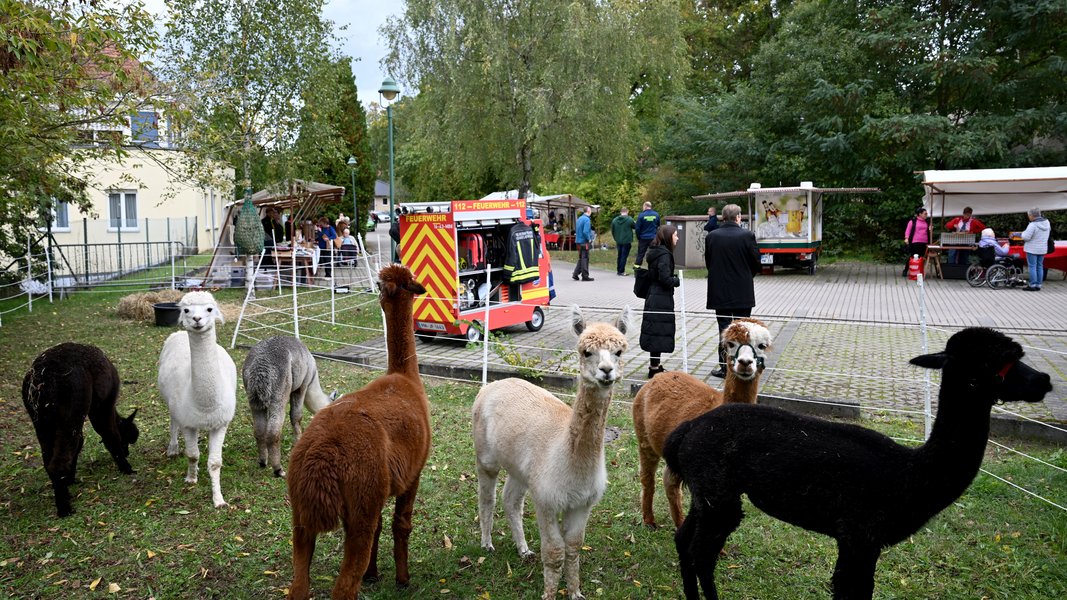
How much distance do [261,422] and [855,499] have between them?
171 inches

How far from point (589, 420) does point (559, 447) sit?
27 cm

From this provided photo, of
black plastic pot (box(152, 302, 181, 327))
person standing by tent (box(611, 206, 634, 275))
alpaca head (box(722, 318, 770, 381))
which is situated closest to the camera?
alpaca head (box(722, 318, 770, 381))

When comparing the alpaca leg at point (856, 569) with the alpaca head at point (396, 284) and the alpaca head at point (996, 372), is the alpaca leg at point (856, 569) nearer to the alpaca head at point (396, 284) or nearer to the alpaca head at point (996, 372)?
the alpaca head at point (996, 372)

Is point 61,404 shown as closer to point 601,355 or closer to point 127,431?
point 127,431

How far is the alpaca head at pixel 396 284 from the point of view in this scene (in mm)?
4016

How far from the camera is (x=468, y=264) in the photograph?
10422 millimetres

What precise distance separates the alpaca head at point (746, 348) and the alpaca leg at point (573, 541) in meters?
1.24

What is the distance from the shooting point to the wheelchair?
51.1 feet

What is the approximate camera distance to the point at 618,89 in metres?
22.8

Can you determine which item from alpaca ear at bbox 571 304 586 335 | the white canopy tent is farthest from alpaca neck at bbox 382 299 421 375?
the white canopy tent

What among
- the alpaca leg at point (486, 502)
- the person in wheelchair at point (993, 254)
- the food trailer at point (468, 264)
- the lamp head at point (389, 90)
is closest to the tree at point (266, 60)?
the lamp head at point (389, 90)

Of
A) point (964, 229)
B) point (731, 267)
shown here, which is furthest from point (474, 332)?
point (964, 229)

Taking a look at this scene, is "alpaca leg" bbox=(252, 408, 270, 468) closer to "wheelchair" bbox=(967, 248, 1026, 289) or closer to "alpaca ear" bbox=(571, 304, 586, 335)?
"alpaca ear" bbox=(571, 304, 586, 335)

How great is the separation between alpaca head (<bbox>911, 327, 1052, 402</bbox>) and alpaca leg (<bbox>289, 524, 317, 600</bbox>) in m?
2.82
